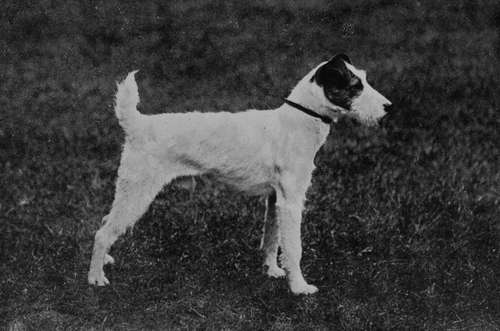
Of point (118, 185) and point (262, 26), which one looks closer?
point (118, 185)

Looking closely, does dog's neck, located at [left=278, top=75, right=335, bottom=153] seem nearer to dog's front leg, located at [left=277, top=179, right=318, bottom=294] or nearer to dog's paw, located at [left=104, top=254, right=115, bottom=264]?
dog's front leg, located at [left=277, top=179, right=318, bottom=294]

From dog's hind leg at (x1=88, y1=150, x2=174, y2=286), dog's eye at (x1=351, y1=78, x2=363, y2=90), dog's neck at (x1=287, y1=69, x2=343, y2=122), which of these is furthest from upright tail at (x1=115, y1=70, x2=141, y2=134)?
dog's eye at (x1=351, y1=78, x2=363, y2=90)

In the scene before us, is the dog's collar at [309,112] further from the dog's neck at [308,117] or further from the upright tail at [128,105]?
the upright tail at [128,105]

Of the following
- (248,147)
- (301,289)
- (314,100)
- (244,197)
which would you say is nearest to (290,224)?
(301,289)

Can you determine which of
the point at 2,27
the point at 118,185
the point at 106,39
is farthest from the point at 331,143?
the point at 2,27

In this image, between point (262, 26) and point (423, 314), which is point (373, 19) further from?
point (423, 314)

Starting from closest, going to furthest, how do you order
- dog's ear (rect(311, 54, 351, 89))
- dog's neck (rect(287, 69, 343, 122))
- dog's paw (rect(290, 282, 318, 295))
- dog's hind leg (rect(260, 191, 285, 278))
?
dog's ear (rect(311, 54, 351, 89)) → dog's neck (rect(287, 69, 343, 122)) → dog's paw (rect(290, 282, 318, 295)) → dog's hind leg (rect(260, 191, 285, 278))

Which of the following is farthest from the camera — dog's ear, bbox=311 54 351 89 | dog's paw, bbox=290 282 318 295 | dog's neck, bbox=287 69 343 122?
dog's paw, bbox=290 282 318 295

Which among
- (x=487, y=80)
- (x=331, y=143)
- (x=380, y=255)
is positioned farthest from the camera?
(x=487, y=80)
